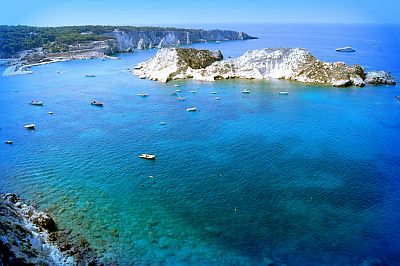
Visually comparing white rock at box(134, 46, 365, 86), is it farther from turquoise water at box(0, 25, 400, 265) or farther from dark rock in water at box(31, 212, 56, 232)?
dark rock in water at box(31, 212, 56, 232)

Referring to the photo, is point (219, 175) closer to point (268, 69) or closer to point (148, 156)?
point (148, 156)

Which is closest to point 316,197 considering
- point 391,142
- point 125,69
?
point 391,142

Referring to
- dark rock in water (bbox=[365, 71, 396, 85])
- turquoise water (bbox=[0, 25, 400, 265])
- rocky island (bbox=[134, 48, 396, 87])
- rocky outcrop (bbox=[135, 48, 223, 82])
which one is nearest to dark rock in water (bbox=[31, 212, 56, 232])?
turquoise water (bbox=[0, 25, 400, 265])

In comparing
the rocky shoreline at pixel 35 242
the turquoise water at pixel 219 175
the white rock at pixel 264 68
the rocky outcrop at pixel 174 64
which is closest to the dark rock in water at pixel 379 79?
the white rock at pixel 264 68

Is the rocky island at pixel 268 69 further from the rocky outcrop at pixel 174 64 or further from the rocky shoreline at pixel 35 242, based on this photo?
the rocky shoreline at pixel 35 242

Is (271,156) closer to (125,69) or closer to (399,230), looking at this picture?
(399,230)
